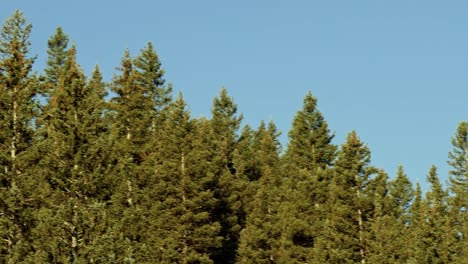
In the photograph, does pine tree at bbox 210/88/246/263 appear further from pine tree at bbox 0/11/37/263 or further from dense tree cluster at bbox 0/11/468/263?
pine tree at bbox 0/11/37/263

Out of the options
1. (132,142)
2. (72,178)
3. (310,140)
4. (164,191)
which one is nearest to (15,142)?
(72,178)

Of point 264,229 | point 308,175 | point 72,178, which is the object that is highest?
point 308,175

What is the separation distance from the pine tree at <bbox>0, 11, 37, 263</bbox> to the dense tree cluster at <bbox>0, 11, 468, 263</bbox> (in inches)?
2.6

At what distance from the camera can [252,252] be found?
173ft

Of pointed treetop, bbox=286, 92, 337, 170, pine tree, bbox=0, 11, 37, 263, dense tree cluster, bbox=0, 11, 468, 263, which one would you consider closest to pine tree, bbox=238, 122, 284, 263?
dense tree cluster, bbox=0, 11, 468, 263

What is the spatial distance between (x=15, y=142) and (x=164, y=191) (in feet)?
50.7

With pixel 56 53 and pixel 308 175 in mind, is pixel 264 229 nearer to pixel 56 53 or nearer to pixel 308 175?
pixel 308 175

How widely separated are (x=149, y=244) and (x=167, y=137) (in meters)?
10.3

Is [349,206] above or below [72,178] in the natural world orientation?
above

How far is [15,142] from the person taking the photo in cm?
3600

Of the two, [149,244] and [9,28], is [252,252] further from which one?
[9,28]

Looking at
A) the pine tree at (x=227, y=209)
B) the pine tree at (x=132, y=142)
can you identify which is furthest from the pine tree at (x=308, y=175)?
the pine tree at (x=132, y=142)

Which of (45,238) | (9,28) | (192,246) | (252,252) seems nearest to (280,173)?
(252,252)

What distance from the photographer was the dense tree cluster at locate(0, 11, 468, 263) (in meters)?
31.1
